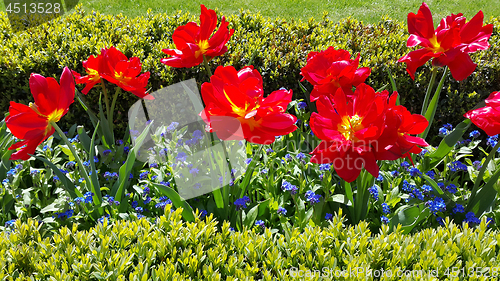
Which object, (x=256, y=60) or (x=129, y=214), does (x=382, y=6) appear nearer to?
(x=256, y=60)

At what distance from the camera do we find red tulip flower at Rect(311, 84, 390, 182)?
1.36 m

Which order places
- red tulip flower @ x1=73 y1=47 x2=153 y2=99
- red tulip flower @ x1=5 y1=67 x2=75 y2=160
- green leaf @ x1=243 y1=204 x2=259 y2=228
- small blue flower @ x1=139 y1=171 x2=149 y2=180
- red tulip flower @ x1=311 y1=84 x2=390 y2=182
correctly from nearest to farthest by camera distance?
red tulip flower @ x1=311 y1=84 x2=390 y2=182, red tulip flower @ x1=5 y1=67 x2=75 y2=160, green leaf @ x1=243 y1=204 x2=259 y2=228, red tulip flower @ x1=73 y1=47 x2=153 y2=99, small blue flower @ x1=139 y1=171 x2=149 y2=180

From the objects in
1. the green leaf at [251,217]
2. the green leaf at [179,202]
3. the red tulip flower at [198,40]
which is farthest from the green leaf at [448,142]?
the green leaf at [179,202]

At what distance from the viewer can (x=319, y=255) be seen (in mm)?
1521

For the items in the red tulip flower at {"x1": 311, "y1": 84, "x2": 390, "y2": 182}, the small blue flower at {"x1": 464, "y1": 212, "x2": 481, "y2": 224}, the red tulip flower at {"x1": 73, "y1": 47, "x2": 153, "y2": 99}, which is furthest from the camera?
the red tulip flower at {"x1": 73, "y1": 47, "x2": 153, "y2": 99}

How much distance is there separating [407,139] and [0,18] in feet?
17.0

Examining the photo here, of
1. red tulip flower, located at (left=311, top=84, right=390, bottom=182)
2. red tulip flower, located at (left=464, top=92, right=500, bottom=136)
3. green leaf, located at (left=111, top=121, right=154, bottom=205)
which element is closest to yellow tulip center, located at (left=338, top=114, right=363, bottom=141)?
red tulip flower, located at (left=311, top=84, right=390, bottom=182)

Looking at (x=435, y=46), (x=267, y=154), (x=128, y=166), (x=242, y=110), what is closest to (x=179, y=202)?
(x=128, y=166)

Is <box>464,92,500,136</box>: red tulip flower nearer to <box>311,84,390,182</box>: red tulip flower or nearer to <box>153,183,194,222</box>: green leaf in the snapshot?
<box>311,84,390,182</box>: red tulip flower

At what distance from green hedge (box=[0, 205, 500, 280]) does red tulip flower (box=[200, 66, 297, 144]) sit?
1.66ft

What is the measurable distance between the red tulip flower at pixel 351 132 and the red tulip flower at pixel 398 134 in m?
0.03

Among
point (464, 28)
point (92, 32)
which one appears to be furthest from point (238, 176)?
point (92, 32)

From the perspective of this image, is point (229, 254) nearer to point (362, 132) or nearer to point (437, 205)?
point (362, 132)

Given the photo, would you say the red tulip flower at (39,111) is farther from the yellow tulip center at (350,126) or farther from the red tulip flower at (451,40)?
the red tulip flower at (451,40)
